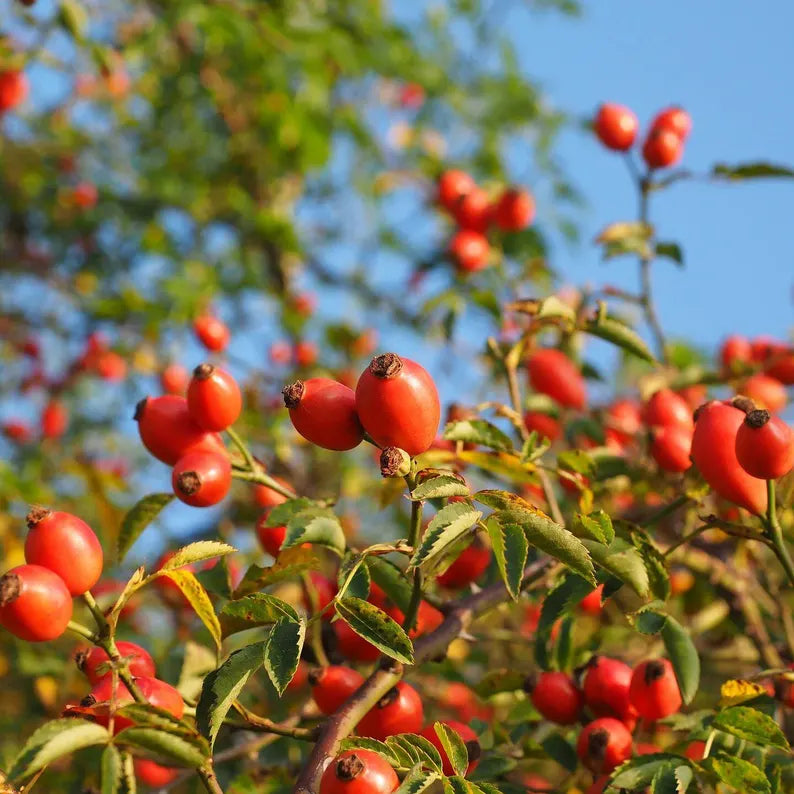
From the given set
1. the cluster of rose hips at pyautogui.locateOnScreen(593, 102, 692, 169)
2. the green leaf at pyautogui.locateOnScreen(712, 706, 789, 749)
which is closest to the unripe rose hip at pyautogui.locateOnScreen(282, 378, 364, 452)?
the green leaf at pyautogui.locateOnScreen(712, 706, 789, 749)

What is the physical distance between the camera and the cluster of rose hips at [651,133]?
278 cm

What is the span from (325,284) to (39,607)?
16.5 feet

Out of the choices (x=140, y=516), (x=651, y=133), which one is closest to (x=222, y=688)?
(x=140, y=516)

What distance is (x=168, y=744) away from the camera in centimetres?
107

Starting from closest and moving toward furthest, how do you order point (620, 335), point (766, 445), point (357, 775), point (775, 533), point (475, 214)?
point (357, 775) → point (766, 445) → point (775, 533) → point (620, 335) → point (475, 214)

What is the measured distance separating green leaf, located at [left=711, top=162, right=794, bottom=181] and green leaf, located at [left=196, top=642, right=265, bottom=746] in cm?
187

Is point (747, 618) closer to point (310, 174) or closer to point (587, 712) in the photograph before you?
point (587, 712)

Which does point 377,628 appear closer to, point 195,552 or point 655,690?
point 195,552

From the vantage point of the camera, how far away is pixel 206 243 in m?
6.34

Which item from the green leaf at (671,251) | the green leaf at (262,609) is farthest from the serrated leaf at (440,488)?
the green leaf at (671,251)

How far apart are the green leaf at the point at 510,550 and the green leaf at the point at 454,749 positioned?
0.69 feet

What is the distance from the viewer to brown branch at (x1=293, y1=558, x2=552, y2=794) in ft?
4.11

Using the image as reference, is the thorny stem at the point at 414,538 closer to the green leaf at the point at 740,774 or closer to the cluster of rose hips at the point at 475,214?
the green leaf at the point at 740,774

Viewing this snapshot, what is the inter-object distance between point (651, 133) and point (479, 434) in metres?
1.56
